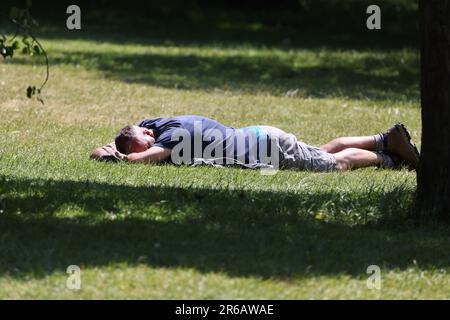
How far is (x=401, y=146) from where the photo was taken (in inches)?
390

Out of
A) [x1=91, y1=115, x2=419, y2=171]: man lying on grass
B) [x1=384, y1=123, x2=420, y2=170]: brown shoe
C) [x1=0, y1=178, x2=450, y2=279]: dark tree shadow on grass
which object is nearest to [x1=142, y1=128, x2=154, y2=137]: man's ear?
[x1=91, y1=115, x2=419, y2=171]: man lying on grass

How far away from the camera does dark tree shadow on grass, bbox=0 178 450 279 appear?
6.32 meters

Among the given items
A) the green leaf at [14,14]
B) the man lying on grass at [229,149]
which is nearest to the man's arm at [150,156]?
the man lying on grass at [229,149]

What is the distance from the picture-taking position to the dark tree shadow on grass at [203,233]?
6320 millimetres

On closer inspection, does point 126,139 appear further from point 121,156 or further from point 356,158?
point 356,158

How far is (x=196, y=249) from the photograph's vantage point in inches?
258

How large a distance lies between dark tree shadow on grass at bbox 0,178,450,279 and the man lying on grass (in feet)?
4.35

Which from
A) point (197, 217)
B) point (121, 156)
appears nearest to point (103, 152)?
point (121, 156)

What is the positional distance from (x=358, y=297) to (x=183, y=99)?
8302 millimetres

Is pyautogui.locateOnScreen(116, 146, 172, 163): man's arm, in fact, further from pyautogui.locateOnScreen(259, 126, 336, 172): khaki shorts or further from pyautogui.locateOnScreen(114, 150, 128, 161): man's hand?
pyautogui.locateOnScreen(259, 126, 336, 172): khaki shorts

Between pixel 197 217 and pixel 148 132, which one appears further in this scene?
pixel 148 132

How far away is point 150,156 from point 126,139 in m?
0.28

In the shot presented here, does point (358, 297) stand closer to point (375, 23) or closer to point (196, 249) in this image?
point (196, 249)

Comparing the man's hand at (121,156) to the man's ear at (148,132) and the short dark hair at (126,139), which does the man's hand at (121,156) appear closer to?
the short dark hair at (126,139)
